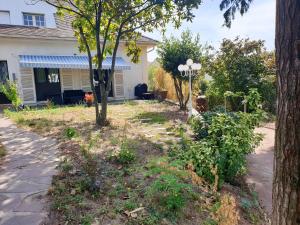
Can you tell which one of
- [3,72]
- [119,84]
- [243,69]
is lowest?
[119,84]

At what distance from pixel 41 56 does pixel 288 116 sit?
75.1 feet

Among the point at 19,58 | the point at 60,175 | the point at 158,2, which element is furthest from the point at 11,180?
the point at 19,58

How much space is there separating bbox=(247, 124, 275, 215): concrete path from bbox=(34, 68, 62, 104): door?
58.5 feet

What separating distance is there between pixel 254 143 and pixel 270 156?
2.60 metres

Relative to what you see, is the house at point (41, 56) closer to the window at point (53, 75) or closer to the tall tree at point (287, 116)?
the window at point (53, 75)

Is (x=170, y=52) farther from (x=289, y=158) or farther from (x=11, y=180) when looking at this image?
(x=289, y=158)

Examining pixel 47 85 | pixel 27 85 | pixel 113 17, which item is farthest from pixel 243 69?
pixel 27 85

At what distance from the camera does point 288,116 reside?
2432 mm

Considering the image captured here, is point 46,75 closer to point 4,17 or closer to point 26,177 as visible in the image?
point 4,17

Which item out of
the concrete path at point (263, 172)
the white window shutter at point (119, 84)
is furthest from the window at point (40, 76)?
the concrete path at point (263, 172)

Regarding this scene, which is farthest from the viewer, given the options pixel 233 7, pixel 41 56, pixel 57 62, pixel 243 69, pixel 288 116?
pixel 41 56

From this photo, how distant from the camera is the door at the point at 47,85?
22969 mm

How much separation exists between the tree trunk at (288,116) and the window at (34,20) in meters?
25.8

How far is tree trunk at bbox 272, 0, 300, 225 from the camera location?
229cm
